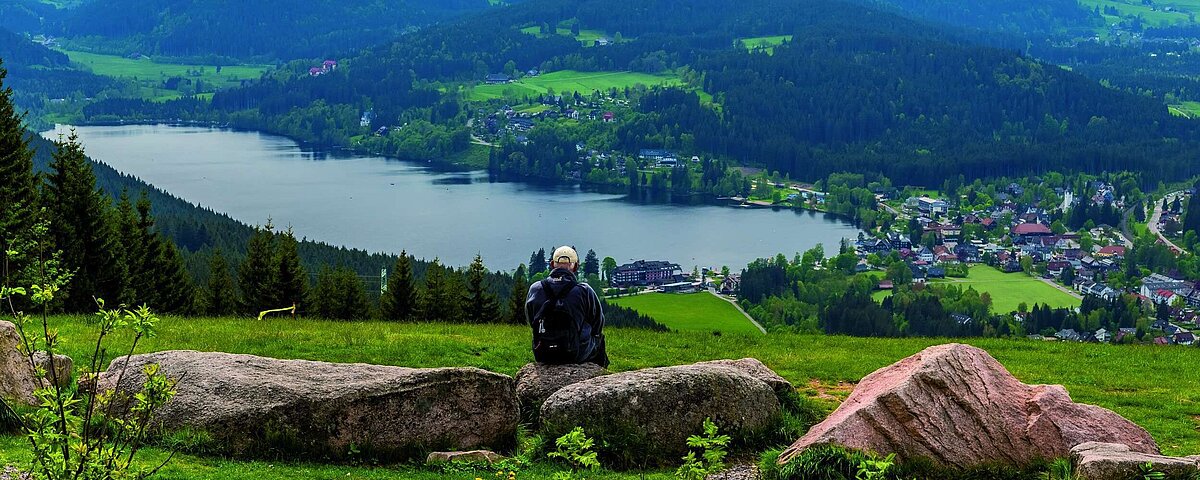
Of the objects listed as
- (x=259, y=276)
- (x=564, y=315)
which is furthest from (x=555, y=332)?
(x=259, y=276)

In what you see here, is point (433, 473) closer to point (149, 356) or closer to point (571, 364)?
point (571, 364)

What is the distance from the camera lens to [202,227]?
105688mm

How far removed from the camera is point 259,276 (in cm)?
3706

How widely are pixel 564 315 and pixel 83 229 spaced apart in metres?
21.8

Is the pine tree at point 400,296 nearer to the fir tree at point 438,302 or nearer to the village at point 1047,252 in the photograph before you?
the fir tree at point 438,302

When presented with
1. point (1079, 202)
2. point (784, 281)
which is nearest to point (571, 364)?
point (784, 281)

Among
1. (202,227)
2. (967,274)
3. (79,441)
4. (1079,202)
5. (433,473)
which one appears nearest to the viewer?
(79,441)

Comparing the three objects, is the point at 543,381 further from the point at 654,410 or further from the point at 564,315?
the point at 654,410

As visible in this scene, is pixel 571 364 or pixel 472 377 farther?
pixel 571 364

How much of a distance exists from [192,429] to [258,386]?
2.67 ft

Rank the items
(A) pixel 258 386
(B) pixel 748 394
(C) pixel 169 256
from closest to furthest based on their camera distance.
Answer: (A) pixel 258 386, (B) pixel 748 394, (C) pixel 169 256

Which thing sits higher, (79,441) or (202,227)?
(79,441)

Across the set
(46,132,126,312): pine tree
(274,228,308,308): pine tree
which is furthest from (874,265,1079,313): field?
(46,132,126,312): pine tree

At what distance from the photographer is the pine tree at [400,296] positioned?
3575cm
